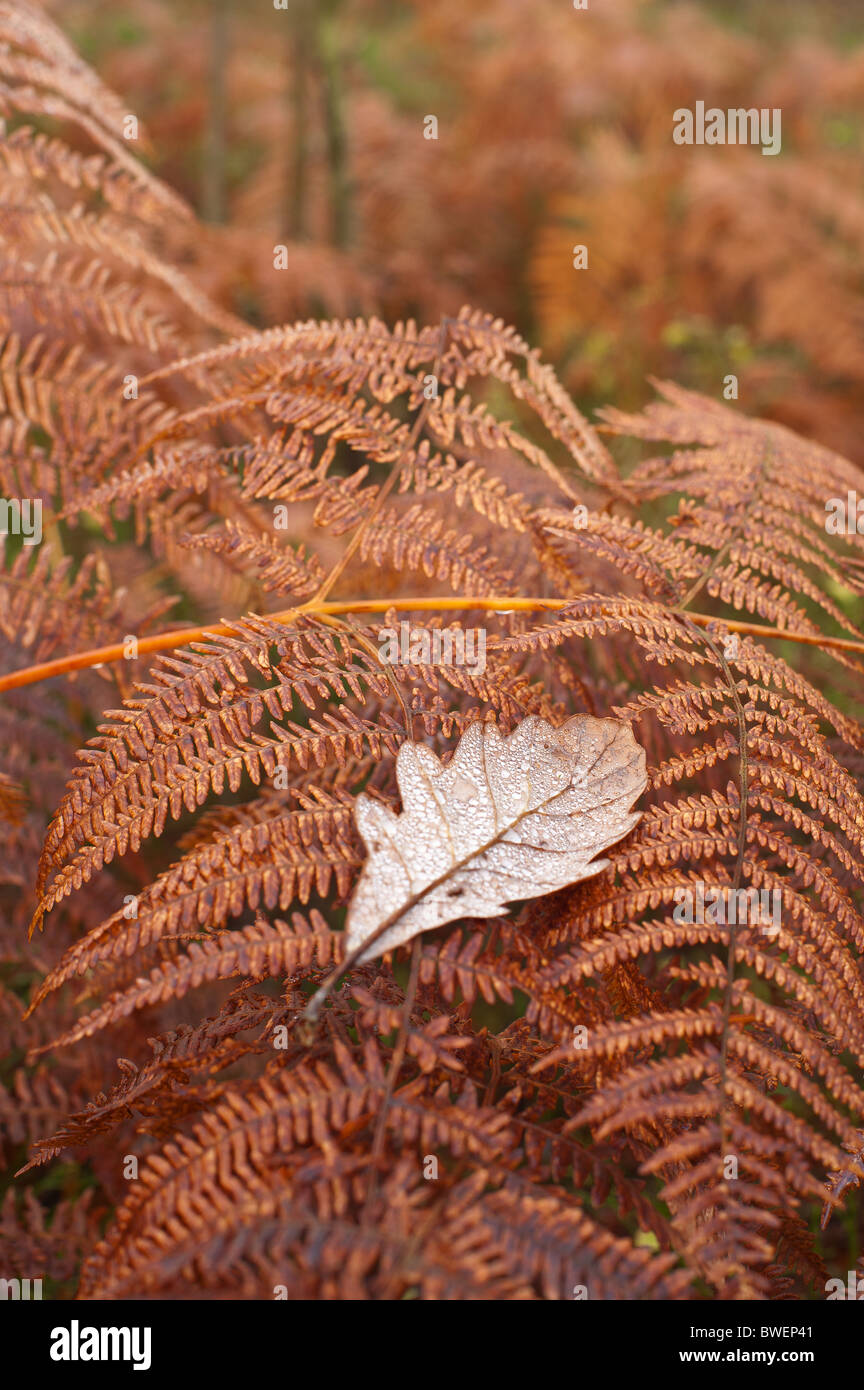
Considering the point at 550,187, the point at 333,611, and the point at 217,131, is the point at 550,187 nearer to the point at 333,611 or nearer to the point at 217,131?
the point at 217,131

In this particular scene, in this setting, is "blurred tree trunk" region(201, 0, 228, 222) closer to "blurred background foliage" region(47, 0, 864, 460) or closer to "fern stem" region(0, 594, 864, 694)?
Result: "blurred background foliage" region(47, 0, 864, 460)

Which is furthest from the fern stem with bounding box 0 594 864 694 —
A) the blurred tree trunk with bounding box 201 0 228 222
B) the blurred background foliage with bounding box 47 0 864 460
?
the blurred tree trunk with bounding box 201 0 228 222

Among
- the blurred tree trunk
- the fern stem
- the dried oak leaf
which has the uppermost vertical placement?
the blurred tree trunk

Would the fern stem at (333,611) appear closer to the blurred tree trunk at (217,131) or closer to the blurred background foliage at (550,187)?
the blurred background foliage at (550,187)

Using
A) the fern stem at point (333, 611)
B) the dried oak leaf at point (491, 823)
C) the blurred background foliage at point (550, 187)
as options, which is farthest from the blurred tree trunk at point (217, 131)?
the dried oak leaf at point (491, 823)

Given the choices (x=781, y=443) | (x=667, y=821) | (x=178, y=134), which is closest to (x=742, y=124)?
(x=178, y=134)

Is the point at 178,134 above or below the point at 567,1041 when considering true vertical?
above
